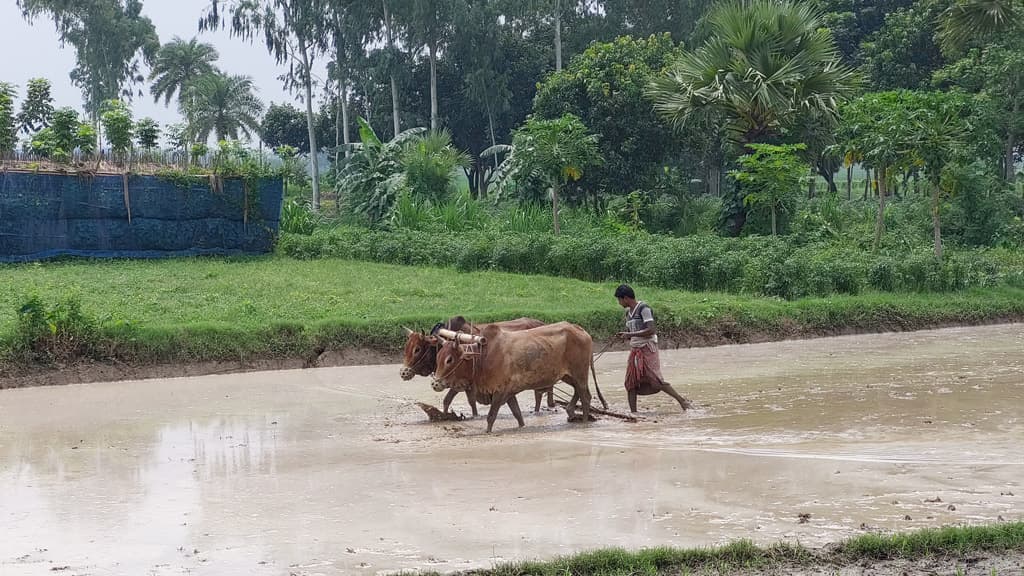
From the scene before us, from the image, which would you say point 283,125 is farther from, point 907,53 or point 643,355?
point 643,355

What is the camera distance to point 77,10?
5616 centimetres

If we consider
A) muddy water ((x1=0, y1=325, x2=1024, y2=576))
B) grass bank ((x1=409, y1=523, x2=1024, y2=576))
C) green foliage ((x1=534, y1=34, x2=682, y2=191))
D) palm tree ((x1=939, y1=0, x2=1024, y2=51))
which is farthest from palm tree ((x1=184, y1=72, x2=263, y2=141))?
grass bank ((x1=409, y1=523, x2=1024, y2=576))

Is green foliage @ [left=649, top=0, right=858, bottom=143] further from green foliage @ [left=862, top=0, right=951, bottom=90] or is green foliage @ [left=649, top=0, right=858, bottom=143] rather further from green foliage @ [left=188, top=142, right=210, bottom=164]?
green foliage @ [left=862, top=0, right=951, bottom=90]

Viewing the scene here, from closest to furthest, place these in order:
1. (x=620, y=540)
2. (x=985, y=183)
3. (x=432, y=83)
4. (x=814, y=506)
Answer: (x=620, y=540)
(x=814, y=506)
(x=985, y=183)
(x=432, y=83)

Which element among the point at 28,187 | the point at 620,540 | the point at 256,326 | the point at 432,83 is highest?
the point at 432,83

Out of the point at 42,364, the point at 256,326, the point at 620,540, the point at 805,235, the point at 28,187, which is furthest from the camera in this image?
the point at 805,235

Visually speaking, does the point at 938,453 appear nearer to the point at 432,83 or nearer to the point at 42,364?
the point at 42,364

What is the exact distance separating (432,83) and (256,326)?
Answer: 3206 centimetres

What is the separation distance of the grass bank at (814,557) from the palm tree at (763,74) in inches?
755

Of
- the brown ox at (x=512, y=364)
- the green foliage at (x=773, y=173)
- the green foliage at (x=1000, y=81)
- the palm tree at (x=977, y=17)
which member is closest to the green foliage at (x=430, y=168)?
the green foliage at (x=773, y=173)

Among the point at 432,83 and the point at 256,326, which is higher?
the point at 432,83

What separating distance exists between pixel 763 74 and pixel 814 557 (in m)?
20.4

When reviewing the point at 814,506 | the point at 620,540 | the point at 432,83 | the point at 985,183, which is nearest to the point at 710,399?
the point at 814,506

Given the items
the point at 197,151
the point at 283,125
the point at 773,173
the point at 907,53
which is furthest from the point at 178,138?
the point at 283,125
